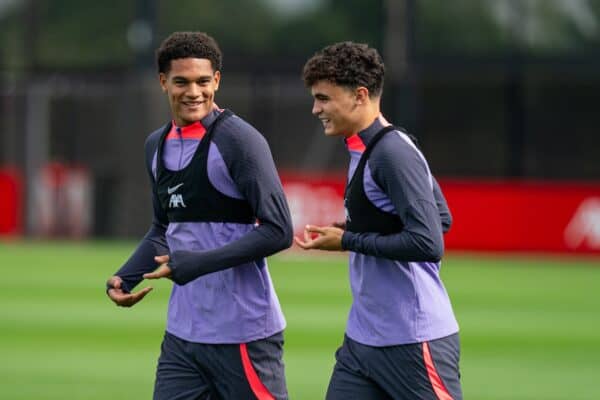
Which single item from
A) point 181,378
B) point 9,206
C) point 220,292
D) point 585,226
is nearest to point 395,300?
point 220,292

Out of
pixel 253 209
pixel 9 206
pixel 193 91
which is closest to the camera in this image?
pixel 253 209

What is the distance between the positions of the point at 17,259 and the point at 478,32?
11.5 m

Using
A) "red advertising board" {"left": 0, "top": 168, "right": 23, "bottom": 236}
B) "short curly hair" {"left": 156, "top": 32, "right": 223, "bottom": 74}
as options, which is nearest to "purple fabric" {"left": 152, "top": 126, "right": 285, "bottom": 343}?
"short curly hair" {"left": 156, "top": 32, "right": 223, "bottom": 74}

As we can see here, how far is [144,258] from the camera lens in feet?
21.7

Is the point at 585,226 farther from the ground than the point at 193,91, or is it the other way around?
the point at 193,91

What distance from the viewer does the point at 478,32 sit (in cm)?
3048

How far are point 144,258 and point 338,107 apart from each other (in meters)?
1.23

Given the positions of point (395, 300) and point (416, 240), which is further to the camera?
point (395, 300)

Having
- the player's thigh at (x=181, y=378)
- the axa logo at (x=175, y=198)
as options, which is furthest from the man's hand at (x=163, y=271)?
the player's thigh at (x=181, y=378)

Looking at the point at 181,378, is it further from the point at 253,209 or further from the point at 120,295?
the point at 253,209

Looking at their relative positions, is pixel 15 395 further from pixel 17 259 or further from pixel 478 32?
pixel 478 32

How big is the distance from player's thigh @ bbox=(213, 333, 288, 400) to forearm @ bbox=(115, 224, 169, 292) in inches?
27.0

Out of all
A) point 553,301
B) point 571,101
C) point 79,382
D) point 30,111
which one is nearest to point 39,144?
point 30,111

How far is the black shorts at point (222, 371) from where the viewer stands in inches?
239
